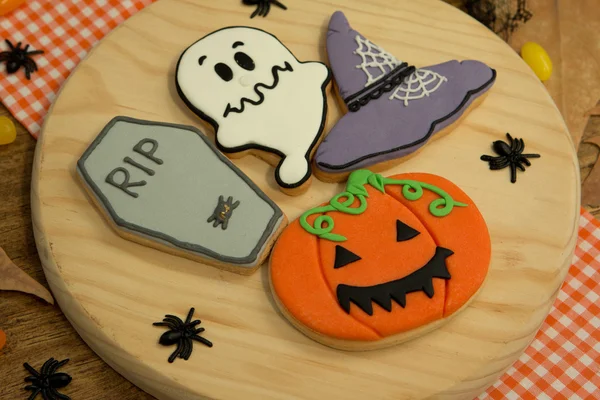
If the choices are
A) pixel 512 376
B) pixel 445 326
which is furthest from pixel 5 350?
pixel 512 376

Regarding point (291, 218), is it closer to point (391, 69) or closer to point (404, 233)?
point (404, 233)

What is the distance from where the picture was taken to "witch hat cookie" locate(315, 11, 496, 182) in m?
1.95

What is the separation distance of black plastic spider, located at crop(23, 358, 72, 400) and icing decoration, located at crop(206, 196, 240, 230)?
2.06 ft

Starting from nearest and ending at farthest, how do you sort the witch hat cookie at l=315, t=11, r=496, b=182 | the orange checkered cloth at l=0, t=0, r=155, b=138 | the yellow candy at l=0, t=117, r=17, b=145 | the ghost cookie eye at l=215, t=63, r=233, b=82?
the witch hat cookie at l=315, t=11, r=496, b=182 < the ghost cookie eye at l=215, t=63, r=233, b=82 < the yellow candy at l=0, t=117, r=17, b=145 < the orange checkered cloth at l=0, t=0, r=155, b=138

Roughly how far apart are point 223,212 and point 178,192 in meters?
0.15

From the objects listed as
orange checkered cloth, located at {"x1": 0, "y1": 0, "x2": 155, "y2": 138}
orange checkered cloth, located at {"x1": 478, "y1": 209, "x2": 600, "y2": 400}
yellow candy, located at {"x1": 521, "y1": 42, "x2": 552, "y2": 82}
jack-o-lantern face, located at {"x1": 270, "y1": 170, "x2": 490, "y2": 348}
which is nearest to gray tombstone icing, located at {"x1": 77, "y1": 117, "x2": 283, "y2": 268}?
jack-o-lantern face, located at {"x1": 270, "y1": 170, "x2": 490, "y2": 348}

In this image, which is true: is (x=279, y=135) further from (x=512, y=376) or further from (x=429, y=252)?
(x=512, y=376)

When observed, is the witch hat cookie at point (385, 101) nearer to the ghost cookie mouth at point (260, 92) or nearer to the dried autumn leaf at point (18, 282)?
the ghost cookie mouth at point (260, 92)

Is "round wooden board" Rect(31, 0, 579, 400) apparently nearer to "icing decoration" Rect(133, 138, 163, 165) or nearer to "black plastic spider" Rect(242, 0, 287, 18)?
"black plastic spider" Rect(242, 0, 287, 18)

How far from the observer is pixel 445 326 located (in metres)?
1.82

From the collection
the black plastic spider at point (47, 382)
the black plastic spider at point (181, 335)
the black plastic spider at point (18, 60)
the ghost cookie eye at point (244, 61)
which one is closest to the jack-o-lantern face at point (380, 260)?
the black plastic spider at point (181, 335)

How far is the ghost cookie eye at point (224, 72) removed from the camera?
2086mm

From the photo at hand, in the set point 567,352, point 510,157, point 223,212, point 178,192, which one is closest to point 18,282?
point 178,192

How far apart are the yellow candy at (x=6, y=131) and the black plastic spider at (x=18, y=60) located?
214 mm
